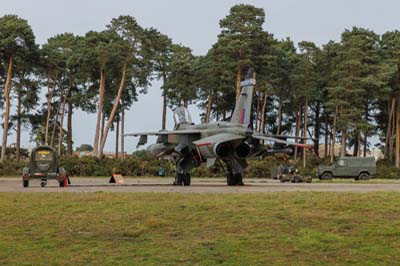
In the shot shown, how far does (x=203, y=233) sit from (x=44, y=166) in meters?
20.9

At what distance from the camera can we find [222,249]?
9.91m

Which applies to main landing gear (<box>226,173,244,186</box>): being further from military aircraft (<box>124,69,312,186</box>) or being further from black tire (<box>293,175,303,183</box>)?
black tire (<box>293,175,303,183</box>)

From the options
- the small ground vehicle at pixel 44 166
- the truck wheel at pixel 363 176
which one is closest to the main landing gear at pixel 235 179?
the small ground vehicle at pixel 44 166

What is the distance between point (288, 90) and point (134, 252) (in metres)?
69.9

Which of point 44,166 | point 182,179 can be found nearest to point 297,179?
point 182,179

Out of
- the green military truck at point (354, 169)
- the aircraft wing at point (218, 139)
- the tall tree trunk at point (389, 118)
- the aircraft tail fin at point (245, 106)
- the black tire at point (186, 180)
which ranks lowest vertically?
the black tire at point (186, 180)

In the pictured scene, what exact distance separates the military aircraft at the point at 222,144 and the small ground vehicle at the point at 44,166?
5266mm

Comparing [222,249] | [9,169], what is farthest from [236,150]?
[9,169]

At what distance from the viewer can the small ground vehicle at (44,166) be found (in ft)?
96.7

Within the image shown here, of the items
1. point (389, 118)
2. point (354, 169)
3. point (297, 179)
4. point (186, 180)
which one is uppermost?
point (389, 118)

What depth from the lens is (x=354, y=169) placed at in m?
46.1

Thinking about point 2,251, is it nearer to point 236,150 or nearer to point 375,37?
point 236,150

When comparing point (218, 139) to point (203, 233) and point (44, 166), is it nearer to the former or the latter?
point (44, 166)

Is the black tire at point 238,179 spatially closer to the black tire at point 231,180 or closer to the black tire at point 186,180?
the black tire at point 231,180
